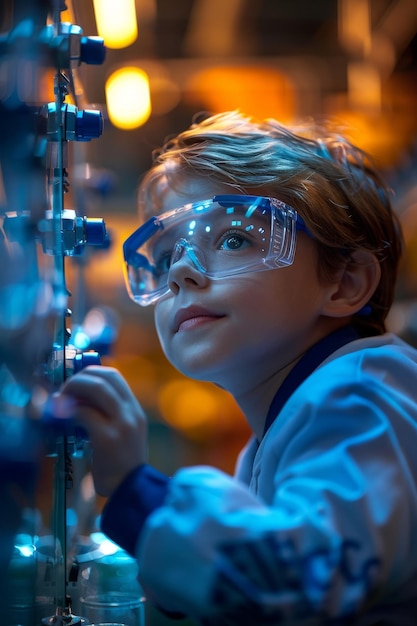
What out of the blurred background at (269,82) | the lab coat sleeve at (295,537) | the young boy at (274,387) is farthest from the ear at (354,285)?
the blurred background at (269,82)

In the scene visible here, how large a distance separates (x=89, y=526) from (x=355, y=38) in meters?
1.78

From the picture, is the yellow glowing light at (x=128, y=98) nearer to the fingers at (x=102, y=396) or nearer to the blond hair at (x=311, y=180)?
the blond hair at (x=311, y=180)

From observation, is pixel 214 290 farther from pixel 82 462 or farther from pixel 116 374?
pixel 82 462

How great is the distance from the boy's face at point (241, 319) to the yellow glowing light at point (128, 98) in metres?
1.23

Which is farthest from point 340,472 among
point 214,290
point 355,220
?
point 355,220

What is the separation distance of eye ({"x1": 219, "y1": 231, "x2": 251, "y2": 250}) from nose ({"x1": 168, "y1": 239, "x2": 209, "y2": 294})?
38mm

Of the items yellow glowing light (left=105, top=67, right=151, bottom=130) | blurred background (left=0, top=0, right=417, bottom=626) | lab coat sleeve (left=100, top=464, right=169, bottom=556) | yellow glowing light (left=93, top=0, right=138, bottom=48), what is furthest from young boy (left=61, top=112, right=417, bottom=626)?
blurred background (left=0, top=0, right=417, bottom=626)

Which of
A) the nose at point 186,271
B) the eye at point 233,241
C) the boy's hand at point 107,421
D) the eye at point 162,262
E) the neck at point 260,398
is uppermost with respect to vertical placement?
the eye at point 162,262

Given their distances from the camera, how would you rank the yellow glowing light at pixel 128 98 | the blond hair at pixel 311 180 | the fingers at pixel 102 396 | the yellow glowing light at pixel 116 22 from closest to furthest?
the fingers at pixel 102 396, the blond hair at pixel 311 180, the yellow glowing light at pixel 116 22, the yellow glowing light at pixel 128 98

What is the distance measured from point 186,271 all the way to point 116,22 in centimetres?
111

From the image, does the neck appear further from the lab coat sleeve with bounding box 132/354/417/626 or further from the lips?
the lab coat sleeve with bounding box 132/354/417/626

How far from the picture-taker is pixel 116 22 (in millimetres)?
1836

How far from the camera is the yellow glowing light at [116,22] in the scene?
1.53m

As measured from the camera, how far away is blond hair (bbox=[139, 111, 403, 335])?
40.0 inches
